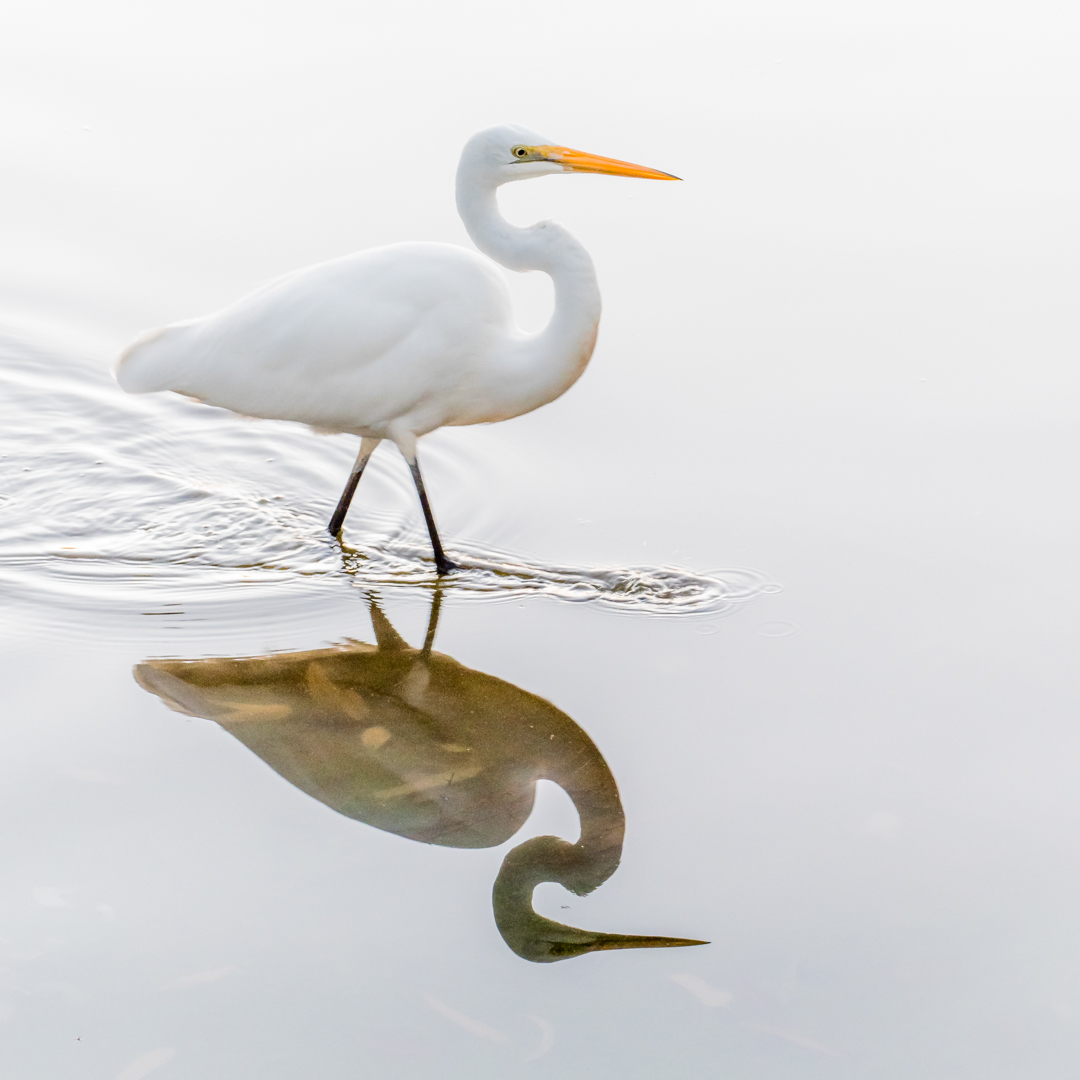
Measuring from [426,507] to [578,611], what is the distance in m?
0.53

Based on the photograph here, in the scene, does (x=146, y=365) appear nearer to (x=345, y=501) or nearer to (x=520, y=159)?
(x=345, y=501)

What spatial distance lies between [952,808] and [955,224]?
11.3 ft

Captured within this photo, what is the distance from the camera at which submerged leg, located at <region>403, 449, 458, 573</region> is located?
3814 mm

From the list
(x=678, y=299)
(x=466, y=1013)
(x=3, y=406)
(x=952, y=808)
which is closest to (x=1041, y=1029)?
(x=952, y=808)

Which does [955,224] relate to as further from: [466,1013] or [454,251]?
[466,1013]

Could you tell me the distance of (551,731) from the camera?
3.13 meters

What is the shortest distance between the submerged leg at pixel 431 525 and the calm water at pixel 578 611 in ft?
0.21

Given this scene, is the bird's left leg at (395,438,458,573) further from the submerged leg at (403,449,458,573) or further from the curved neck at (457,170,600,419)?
the curved neck at (457,170,600,419)

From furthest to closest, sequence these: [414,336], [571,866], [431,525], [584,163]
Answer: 1. [431,525]
2. [414,336]
3. [584,163]
4. [571,866]

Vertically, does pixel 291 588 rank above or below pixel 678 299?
below

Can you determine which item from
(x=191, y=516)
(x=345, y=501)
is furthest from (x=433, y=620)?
(x=191, y=516)

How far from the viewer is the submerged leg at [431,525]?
3.81 m

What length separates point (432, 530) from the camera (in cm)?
380

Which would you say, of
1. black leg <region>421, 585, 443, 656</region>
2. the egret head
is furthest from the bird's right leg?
the egret head
